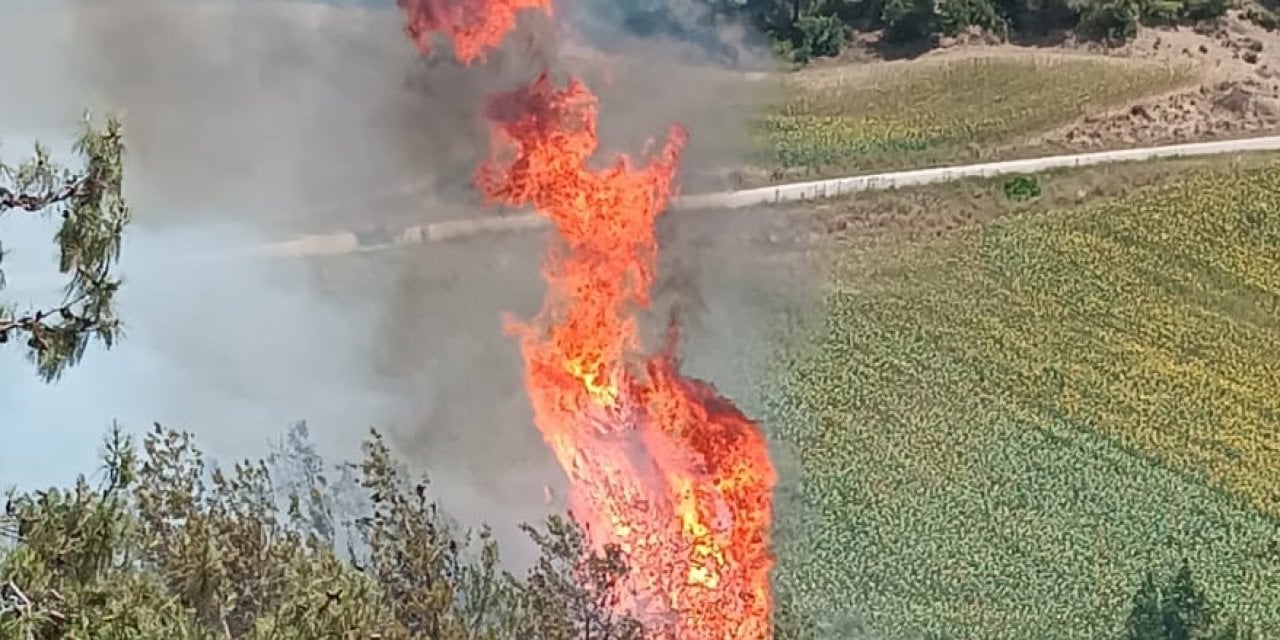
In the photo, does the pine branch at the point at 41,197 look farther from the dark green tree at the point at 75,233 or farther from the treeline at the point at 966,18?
the treeline at the point at 966,18

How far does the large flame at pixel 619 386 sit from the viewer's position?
18.2 metres

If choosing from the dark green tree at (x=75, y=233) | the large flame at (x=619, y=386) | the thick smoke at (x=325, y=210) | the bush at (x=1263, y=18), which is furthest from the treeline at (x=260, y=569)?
the bush at (x=1263, y=18)

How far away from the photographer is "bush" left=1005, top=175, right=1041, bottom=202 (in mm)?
34859

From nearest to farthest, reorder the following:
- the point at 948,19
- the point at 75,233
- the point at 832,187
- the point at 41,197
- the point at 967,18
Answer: the point at 41,197, the point at 75,233, the point at 832,187, the point at 948,19, the point at 967,18

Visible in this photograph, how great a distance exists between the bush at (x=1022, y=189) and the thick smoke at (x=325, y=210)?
814 centimetres

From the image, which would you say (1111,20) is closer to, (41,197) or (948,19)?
(948,19)

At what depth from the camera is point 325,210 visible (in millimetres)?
25734

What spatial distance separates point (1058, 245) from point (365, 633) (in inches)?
1048

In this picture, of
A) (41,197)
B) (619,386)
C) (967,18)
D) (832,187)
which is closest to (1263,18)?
(967,18)

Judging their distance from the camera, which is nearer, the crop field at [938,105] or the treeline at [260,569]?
the treeline at [260,569]

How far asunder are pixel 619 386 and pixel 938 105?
71.1 feet

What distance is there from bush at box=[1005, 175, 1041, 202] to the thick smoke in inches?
320

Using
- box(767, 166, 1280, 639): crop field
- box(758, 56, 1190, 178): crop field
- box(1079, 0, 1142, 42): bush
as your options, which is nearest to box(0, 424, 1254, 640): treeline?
box(767, 166, 1280, 639): crop field

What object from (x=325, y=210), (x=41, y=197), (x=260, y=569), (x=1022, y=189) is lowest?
(x=260, y=569)
